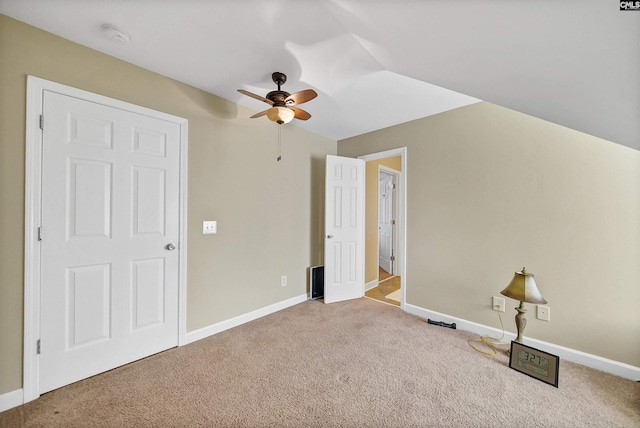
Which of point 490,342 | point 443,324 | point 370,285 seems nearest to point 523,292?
point 490,342

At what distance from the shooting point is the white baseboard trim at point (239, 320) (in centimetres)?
227

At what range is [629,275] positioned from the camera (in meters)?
1.78

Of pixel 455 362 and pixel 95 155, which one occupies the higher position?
pixel 95 155

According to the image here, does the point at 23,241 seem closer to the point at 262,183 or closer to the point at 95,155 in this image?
the point at 95,155

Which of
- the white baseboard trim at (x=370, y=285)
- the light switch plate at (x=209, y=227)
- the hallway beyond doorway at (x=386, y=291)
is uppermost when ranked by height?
the light switch plate at (x=209, y=227)

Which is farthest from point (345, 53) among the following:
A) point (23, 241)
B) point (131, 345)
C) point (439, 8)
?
point (131, 345)

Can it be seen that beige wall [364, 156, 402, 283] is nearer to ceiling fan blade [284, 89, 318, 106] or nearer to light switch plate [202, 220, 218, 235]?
ceiling fan blade [284, 89, 318, 106]

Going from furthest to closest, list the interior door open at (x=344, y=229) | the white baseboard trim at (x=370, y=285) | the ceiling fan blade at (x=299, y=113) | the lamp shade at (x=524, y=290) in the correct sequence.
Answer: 1. the white baseboard trim at (x=370, y=285)
2. the interior door open at (x=344, y=229)
3. the ceiling fan blade at (x=299, y=113)
4. the lamp shade at (x=524, y=290)

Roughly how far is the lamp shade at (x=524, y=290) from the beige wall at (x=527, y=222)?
271 mm

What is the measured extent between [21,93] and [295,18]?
181 centimetres

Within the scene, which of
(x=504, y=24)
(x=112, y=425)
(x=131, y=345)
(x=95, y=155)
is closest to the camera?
(x=504, y=24)

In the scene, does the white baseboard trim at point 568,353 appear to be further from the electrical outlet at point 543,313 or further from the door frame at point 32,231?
the door frame at point 32,231

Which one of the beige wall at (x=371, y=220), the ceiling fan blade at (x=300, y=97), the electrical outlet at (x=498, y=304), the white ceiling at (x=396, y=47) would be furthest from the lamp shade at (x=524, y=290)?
the ceiling fan blade at (x=300, y=97)

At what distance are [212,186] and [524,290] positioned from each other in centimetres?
297
